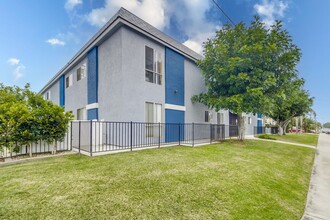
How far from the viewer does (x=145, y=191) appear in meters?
3.93

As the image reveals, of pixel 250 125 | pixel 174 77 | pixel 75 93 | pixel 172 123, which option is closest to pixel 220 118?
pixel 174 77

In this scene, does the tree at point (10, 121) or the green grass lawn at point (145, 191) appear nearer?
the green grass lawn at point (145, 191)

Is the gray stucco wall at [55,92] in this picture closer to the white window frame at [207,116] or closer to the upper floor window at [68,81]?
the upper floor window at [68,81]

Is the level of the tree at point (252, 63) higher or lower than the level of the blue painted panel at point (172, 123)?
higher

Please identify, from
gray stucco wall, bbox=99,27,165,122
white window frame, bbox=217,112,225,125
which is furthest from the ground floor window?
white window frame, bbox=217,112,225,125

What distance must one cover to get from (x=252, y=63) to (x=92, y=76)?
420 inches

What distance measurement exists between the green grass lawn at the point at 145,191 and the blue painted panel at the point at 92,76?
6.04 metres

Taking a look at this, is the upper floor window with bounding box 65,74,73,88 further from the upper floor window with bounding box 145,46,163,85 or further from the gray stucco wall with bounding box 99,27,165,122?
the upper floor window with bounding box 145,46,163,85

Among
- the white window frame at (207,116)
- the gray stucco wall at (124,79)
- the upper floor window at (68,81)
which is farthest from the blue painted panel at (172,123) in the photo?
the upper floor window at (68,81)

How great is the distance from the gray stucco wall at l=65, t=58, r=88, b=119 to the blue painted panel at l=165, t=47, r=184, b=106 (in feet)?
20.1

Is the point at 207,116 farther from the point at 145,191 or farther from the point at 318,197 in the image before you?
the point at 145,191

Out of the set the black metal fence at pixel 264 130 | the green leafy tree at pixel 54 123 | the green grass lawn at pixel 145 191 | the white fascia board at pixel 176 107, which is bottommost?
the black metal fence at pixel 264 130

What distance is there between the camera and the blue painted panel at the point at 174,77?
39.3ft

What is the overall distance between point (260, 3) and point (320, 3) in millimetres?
3945
